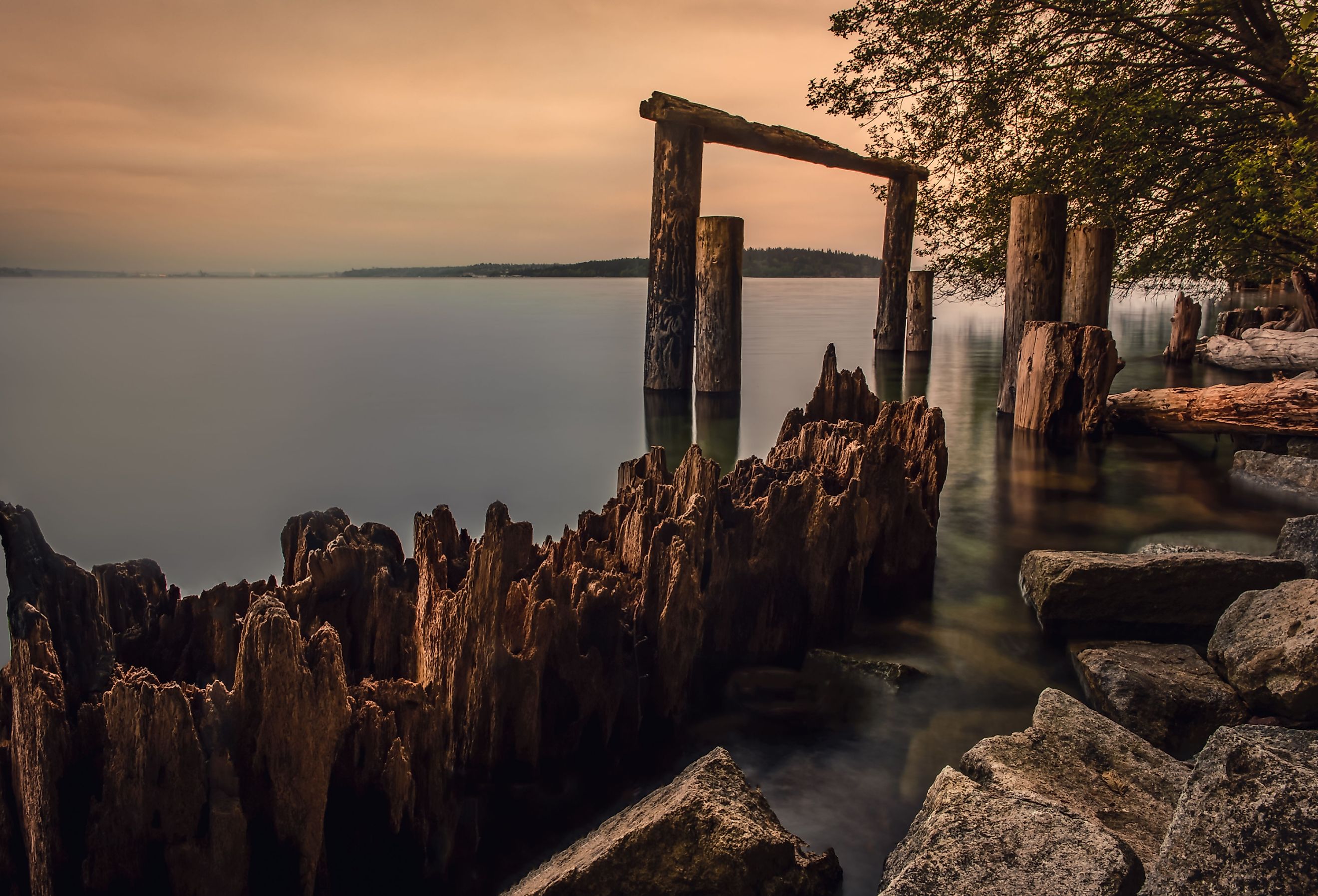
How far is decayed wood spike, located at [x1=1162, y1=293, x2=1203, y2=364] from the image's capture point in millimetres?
15172

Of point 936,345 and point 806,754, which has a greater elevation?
point 936,345

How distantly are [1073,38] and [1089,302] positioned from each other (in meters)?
4.01

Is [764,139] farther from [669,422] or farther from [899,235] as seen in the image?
[899,235]

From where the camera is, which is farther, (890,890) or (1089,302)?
(1089,302)

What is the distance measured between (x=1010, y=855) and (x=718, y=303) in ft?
26.6

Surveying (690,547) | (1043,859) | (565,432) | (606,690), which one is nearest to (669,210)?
(565,432)

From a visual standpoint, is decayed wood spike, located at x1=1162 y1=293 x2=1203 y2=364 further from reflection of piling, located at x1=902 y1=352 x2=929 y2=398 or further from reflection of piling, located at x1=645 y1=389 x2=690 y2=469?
reflection of piling, located at x1=645 y1=389 x2=690 y2=469

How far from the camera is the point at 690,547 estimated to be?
122 inches

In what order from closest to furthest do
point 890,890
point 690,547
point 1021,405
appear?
point 890,890
point 690,547
point 1021,405

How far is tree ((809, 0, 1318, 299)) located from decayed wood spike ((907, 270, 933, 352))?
5047 mm

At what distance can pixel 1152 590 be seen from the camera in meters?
3.51

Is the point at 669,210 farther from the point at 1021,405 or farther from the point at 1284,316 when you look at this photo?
the point at 1284,316

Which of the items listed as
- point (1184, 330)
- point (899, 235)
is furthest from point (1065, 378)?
point (1184, 330)

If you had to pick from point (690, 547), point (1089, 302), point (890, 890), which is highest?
point (1089, 302)
